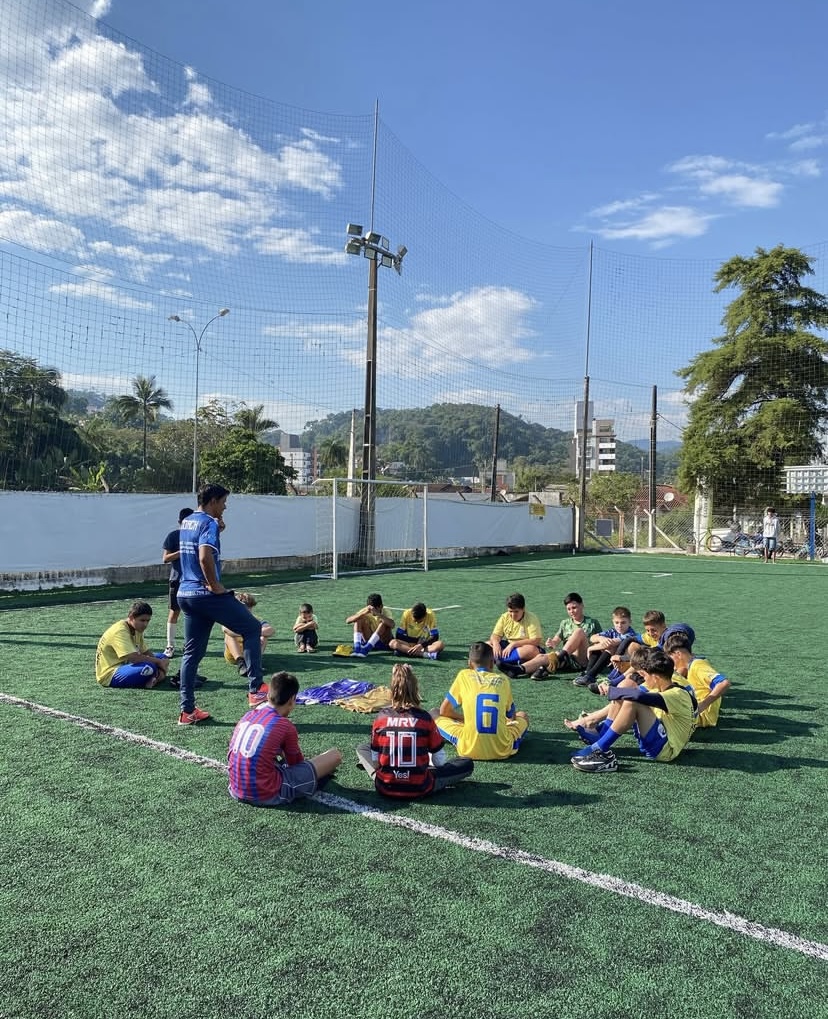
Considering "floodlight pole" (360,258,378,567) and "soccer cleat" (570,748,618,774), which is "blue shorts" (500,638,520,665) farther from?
"floodlight pole" (360,258,378,567)

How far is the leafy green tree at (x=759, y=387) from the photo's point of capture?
33.8 metres

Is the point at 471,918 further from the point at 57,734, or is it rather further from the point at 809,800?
the point at 57,734

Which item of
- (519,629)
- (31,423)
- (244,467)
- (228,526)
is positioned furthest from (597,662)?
(244,467)

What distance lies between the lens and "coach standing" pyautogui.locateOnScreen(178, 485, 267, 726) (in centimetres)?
590

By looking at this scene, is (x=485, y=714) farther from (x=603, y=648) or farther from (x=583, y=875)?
(x=603, y=648)

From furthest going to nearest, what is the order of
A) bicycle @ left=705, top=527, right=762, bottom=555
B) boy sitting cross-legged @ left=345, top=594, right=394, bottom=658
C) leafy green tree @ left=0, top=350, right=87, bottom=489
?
bicycle @ left=705, top=527, right=762, bottom=555, leafy green tree @ left=0, top=350, right=87, bottom=489, boy sitting cross-legged @ left=345, top=594, right=394, bottom=658

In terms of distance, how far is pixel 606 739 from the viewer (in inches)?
207

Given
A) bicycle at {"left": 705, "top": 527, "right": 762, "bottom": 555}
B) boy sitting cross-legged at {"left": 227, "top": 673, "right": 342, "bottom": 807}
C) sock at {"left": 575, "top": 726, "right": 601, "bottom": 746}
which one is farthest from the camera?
bicycle at {"left": 705, "top": 527, "right": 762, "bottom": 555}

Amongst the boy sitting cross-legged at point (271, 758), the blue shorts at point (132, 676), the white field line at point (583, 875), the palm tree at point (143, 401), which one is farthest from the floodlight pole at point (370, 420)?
the palm tree at point (143, 401)

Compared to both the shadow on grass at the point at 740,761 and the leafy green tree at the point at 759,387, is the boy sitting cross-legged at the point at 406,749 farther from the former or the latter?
the leafy green tree at the point at 759,387

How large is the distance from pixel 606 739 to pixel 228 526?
15.1m

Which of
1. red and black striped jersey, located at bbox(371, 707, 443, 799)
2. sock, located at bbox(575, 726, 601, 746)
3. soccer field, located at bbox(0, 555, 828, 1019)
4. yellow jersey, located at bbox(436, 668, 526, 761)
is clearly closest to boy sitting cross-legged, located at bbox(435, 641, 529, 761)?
yellow jersey, located at bbox(436, 668, 526, 761)

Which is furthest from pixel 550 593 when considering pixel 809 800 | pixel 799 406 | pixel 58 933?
pixel 799 406

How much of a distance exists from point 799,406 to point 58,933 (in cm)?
3666
